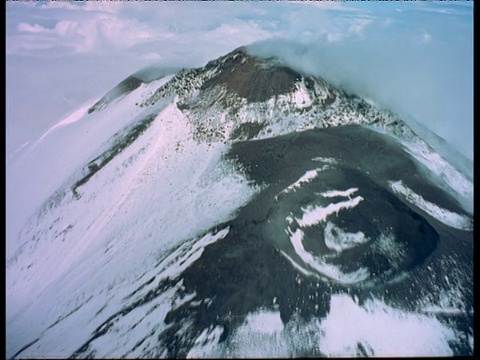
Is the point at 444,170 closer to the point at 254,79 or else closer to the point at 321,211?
the point at 321,211

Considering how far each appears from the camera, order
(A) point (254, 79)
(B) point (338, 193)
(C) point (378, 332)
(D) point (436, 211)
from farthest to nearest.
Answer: (A) point (254, 79)
(D) point (436, 211)
(B) point (338, 193)
(C) point (378, 332)

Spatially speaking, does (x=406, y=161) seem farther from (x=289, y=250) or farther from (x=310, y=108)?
(x=289, y=250)

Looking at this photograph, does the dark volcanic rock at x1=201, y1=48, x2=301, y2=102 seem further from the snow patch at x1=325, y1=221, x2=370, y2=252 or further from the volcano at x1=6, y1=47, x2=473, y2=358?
the snow patch at x1=325, y1=221, x2=370, y2=252

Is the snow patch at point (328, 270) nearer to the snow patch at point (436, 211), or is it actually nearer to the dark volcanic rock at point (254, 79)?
the snow patch at point (436, 211)

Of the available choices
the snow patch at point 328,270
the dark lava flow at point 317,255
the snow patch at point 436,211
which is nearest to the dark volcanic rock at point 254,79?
the dark lava flow at point 317,255

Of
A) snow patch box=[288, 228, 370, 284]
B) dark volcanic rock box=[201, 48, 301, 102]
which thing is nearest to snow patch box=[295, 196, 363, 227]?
snow patch box=[288, 228, 370, 284]

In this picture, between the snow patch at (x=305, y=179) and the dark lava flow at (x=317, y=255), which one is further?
the snow patch at (x=305, y=179)

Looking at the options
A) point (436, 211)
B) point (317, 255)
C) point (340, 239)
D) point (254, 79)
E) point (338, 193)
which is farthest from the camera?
point (254, 79)

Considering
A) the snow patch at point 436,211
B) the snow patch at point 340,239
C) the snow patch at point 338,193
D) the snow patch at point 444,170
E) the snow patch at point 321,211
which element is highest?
the snow patch at point 338,193

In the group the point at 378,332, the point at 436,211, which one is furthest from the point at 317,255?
the point at 436,211

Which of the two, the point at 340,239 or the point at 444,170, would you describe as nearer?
the point at 340,239
